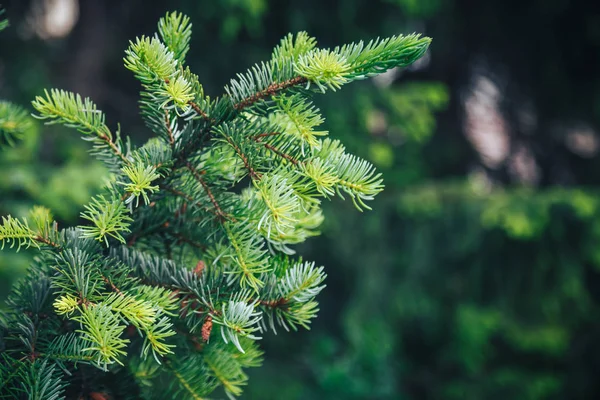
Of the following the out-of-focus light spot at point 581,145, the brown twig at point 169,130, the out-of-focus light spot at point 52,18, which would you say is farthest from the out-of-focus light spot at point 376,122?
the brown twig at point 169,130

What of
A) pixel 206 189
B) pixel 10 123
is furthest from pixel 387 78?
pixel 206 189

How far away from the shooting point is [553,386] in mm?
3084

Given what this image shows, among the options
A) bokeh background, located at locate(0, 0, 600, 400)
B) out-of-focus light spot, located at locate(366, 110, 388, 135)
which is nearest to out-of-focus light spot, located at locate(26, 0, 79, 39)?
bokeh background, located at locate(0, 0, 600, 400)

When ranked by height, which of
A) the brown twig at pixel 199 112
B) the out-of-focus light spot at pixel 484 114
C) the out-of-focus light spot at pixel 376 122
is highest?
the out-of-focus light spot at pixel 484 114

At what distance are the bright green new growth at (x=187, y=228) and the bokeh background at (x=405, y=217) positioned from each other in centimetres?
176

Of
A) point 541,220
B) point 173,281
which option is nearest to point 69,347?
point 173,281

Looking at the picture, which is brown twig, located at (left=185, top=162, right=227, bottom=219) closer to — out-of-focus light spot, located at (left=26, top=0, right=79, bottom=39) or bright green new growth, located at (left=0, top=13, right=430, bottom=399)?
bright green new growth, located at (left=0, top=13, right=430, bottom=399)

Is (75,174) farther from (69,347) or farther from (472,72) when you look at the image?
(472,72)

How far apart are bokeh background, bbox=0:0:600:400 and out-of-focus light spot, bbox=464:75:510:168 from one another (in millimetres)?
529

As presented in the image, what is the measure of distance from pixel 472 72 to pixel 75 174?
370cm

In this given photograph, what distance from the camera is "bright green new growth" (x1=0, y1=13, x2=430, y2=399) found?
610 millimetres

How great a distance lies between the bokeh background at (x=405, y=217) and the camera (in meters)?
2.89

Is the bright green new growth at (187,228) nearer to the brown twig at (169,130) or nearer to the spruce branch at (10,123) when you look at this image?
the brown twig at (169,130)

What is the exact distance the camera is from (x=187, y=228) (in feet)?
2.57
